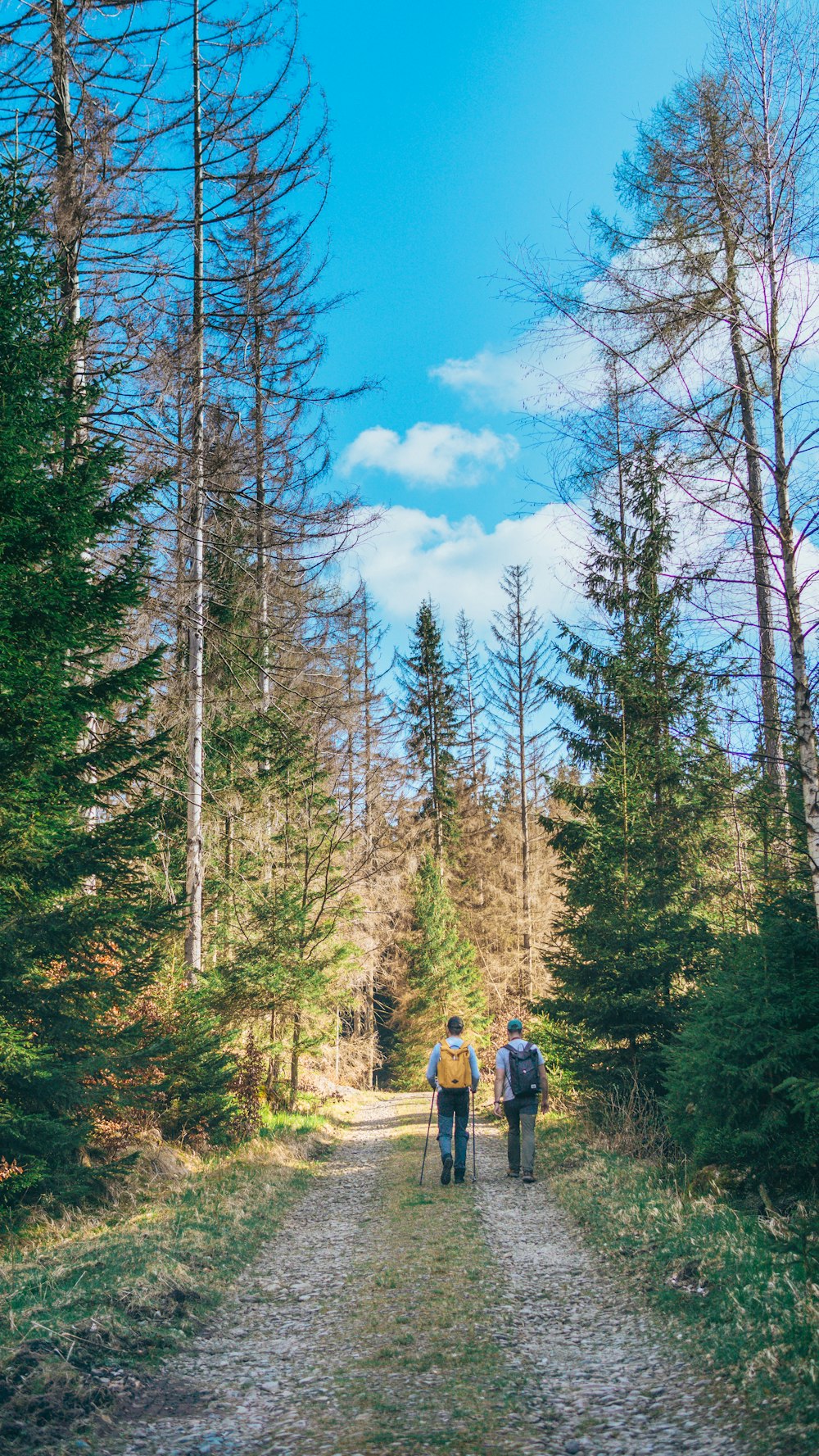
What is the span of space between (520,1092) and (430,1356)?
19.5 feet

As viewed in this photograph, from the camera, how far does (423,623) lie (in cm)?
4041

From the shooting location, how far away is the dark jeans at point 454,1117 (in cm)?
1012

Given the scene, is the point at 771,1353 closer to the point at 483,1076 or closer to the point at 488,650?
the point at 483,1076

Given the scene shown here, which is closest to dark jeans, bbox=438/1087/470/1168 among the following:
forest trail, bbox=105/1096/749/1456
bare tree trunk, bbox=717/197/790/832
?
forest trail, bbox=105/1096/749/1456

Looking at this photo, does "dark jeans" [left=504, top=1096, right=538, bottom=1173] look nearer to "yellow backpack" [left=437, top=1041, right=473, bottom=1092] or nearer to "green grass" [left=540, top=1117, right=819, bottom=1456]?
"yellow backpack" [left=437, top=1041, right=473, bottom=1092]

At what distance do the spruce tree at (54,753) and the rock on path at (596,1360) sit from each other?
3.92m

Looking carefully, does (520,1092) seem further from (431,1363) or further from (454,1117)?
(431,1363)

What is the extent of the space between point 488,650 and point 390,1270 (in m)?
24.9

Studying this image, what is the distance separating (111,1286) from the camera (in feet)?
16.8

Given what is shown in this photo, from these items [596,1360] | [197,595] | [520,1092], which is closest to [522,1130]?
[520,1092]

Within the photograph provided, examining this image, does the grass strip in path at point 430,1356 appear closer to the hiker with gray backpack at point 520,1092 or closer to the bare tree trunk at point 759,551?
the hiker with gray backpack at point 520,1092

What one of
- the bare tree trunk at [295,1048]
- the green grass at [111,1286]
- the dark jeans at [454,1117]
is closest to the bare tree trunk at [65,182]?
the green grass at [111,1286]

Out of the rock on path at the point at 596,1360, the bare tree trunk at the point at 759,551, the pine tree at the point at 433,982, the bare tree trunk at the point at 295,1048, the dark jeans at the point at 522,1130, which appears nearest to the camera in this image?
the rock on path at the point at 596,1360

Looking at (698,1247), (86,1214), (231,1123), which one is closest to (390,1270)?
(698,1247)
